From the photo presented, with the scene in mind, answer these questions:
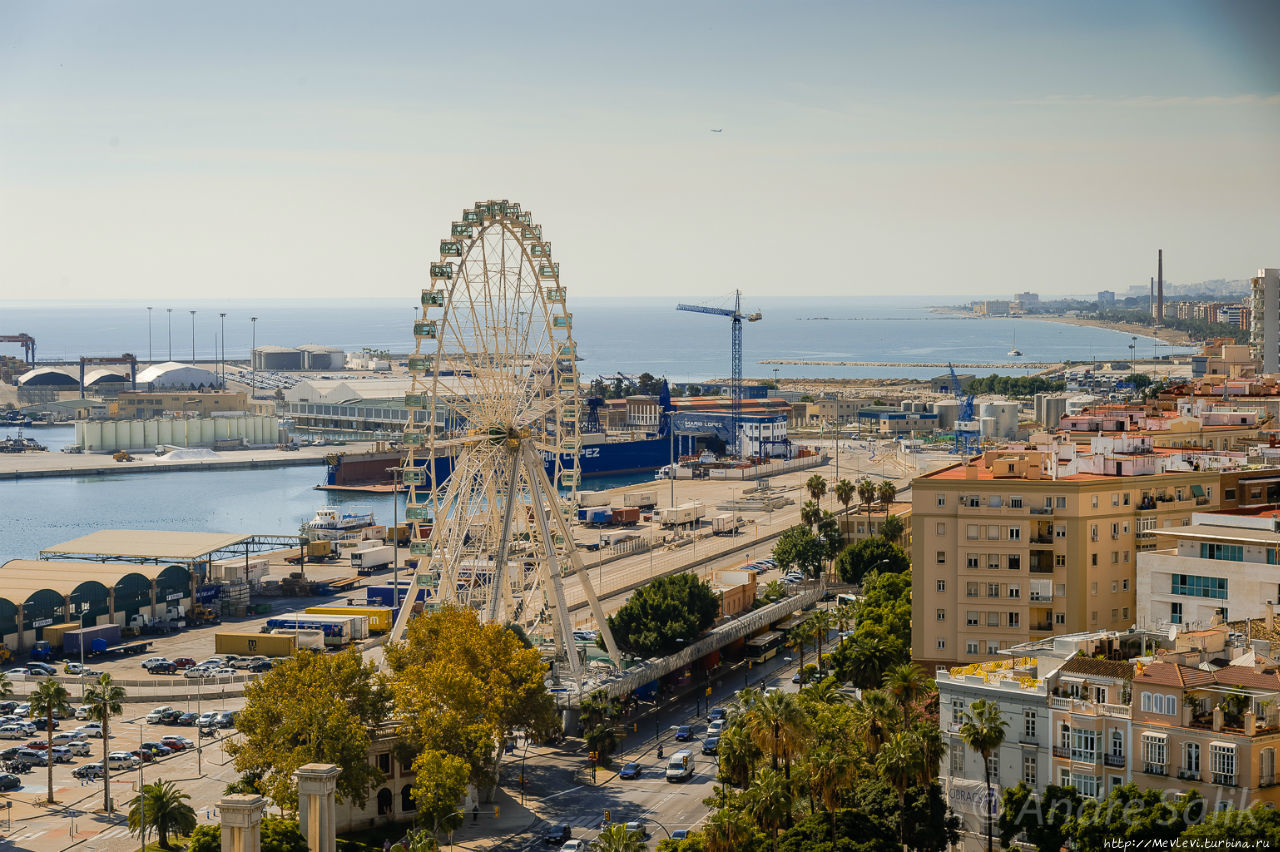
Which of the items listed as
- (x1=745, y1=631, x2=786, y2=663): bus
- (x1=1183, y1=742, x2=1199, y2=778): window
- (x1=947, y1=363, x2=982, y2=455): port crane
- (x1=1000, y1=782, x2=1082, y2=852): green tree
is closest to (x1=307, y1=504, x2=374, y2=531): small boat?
(x1=745, y1=631, x2=786, y2=663): bus

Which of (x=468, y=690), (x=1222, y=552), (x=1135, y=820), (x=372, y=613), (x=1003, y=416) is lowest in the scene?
(x=372, y=613)

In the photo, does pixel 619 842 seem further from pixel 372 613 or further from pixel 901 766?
pixel 372 613

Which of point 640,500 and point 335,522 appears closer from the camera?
point 335,522

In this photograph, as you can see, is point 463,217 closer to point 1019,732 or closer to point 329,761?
point 329,761

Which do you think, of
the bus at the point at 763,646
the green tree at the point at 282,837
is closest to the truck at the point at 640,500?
the bus at the point at 763,646

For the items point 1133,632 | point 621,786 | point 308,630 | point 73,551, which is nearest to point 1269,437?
point 1133,632

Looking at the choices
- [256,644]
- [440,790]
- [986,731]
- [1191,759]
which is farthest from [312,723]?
[256,644]

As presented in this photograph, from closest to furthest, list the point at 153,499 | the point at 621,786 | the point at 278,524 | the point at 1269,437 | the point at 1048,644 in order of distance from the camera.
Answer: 1. the point at 1048,644
2. the point at 621,786
3. the point at 1269,437
4. the point at 278,524
5. the point at 153,499
